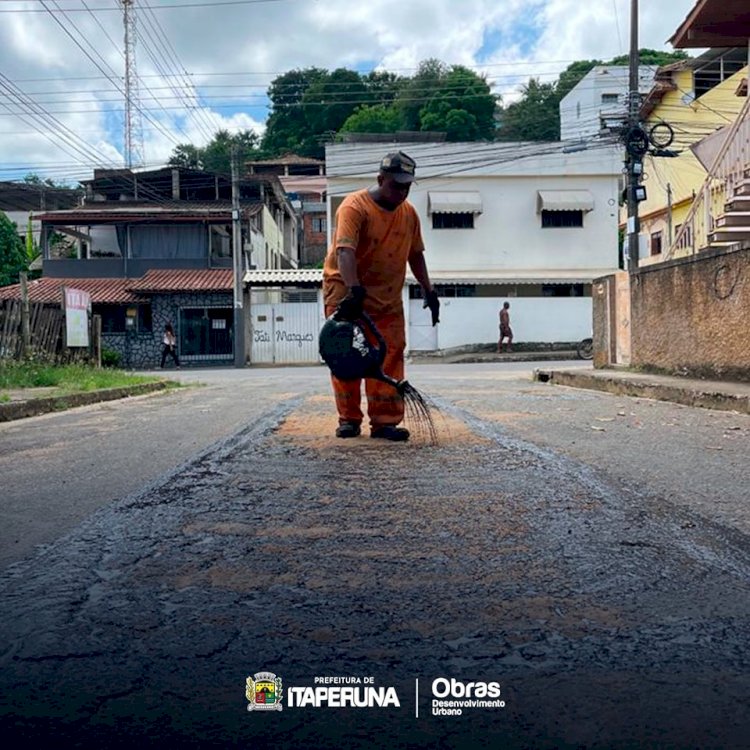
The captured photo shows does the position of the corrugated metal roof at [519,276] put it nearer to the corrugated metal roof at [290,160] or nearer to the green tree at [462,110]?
the green tree at [462,110]

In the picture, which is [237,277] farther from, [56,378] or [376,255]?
[376,255]

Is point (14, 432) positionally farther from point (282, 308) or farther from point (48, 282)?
point (48, 282)

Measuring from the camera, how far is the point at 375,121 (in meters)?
51.3

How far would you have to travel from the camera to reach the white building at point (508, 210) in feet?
108

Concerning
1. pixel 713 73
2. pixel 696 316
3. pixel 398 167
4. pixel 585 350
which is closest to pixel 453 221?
pixel 585 350

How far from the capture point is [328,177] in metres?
32.9

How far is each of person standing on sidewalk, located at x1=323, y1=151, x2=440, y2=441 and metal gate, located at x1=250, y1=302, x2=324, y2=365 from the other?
25215 millimetres

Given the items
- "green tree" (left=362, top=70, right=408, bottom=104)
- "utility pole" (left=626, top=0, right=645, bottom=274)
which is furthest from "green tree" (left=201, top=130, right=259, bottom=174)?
"utility pole" (left=626, top=0, right=645, bottom=274)

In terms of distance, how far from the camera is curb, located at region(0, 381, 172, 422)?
9344 millimetres

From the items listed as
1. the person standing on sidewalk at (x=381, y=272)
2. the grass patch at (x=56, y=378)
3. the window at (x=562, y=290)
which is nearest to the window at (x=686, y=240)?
the person standing on sidewalk at (x=381, y=272)

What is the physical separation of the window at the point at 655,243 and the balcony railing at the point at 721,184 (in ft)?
70.8

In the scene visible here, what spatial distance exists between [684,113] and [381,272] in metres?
31.0

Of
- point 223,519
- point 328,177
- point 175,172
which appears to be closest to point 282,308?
point 328,177

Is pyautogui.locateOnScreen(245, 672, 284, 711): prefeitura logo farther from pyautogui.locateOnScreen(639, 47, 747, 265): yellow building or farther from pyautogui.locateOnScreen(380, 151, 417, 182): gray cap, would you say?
pyautogui.locateOnScreen(639, 47, 747, 265): yellow building
